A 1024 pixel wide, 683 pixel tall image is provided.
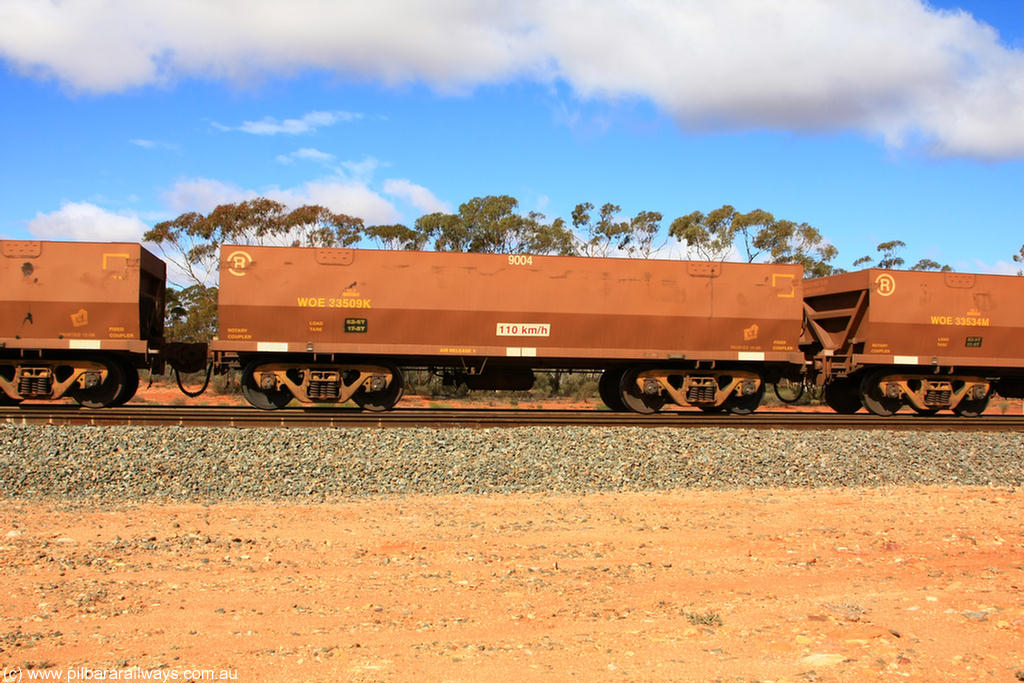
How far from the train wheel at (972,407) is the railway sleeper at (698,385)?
4973mm

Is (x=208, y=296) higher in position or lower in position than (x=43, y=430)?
higher

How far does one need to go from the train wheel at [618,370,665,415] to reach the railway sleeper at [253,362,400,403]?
15.1ft

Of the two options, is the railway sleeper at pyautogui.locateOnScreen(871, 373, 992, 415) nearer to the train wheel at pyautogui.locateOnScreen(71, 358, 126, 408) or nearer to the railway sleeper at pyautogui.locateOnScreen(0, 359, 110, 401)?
the train wheel at pyautogui.locateOnScreen(71, 358, 126, 408)

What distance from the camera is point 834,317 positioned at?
658 inches

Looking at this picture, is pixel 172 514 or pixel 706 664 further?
pixel 172 514

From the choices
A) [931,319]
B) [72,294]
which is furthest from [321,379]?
[931,319]

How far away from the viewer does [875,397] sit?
16.3 m

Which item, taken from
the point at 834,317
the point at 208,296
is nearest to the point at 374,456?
the point at 834,317

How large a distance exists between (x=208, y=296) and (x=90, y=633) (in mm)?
27449

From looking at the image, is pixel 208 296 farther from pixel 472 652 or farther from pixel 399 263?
pixel 472 652

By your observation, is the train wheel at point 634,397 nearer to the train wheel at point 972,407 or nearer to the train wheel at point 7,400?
the train wheel at point 972,407

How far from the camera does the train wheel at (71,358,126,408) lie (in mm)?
14352

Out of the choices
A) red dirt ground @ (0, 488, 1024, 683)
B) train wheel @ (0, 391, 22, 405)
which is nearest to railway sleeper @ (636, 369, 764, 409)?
red dirt ground @ (0, 488, 1024, 683)

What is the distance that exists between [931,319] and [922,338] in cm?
45
